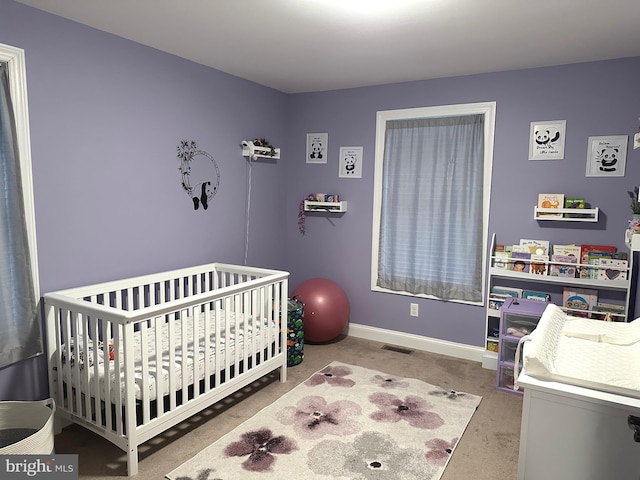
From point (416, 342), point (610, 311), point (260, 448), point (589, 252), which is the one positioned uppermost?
point (589, 252)

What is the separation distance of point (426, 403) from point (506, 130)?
211 cm

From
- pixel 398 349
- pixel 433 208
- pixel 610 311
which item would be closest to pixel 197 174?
pixel 433 208

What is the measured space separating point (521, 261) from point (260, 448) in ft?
7.50

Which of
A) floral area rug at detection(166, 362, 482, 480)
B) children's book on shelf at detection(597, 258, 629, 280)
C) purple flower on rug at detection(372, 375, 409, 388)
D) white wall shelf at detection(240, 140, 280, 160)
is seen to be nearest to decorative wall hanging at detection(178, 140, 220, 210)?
white wall shelf at detection(240, 140, 280, 160)

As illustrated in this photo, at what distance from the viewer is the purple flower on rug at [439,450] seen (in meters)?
2.30

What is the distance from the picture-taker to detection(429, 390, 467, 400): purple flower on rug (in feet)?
9.87

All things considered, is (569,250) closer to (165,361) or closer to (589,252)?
(589,252)

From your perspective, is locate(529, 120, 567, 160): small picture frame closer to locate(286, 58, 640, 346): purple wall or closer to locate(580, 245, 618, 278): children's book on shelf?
locate(286, 58, 640, 346): purple wall

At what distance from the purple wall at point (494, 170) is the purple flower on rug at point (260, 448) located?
1885mm

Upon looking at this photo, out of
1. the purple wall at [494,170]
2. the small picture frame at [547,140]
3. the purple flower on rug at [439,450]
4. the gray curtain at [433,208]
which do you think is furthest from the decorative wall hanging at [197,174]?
the small picture frame at [547,140]

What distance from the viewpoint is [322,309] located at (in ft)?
12.5

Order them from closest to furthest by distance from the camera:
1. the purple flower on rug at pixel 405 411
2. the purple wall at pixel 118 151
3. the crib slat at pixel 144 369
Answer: the crib slat at pixel 144 369 < the purple wall at pixel 118 151 < the purple flower on rug at pixel 405 411

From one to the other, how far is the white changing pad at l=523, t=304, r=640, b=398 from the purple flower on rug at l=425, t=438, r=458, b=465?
819 mm

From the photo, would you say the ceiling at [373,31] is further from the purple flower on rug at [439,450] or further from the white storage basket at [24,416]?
the purple flower on rug at [439,450]
